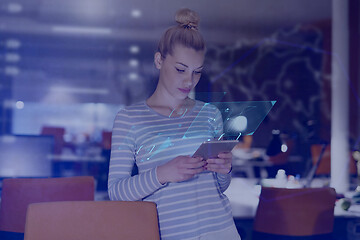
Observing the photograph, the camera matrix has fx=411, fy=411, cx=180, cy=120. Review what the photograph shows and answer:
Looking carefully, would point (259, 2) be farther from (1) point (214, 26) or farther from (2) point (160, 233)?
(2) point (160, 233)

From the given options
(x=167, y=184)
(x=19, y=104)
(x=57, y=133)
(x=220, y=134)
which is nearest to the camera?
(x=167, y=184)

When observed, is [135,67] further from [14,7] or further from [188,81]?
[188,81]

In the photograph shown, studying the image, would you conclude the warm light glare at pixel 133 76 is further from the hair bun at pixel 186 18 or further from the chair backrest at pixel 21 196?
the hair bun at pixel 186 18

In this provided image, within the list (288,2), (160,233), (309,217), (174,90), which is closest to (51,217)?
(160,233)

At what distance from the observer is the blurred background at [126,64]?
A: 659 cm

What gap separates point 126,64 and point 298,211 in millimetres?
5086

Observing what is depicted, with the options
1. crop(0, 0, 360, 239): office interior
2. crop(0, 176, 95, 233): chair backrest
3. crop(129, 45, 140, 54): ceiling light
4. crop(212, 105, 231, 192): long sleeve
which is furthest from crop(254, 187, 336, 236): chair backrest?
crop(129, 45, 140, 54): ceiling light

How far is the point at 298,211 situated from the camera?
257 centimetres

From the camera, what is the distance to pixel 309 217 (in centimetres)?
255

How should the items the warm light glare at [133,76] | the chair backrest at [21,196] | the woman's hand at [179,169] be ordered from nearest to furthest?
the woman's hand at [179,169], the chair backrest at [21,196], the warm light glare at [133,76]

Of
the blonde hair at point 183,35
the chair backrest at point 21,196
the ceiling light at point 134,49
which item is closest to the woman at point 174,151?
the blonde hair at point 183,35

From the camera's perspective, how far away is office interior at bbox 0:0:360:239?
6.57 meters

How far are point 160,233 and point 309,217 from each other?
162 centimetres

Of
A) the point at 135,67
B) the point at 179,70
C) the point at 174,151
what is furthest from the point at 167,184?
the point at 135,67
